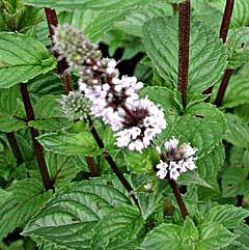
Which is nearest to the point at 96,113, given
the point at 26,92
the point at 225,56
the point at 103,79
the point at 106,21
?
the point at 103,79

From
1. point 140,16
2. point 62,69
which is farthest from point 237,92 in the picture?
point 62,69

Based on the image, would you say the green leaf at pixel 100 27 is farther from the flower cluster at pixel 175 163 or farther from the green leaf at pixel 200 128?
the flower cluster at pixel 175 163

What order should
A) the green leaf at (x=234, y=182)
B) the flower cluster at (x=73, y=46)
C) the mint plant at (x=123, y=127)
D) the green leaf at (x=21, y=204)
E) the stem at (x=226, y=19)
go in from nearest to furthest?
the flower cluster at (x=73, y=46) < the mint plant at (x=123, y=127) < the stem at (x=226, y=19) < the green leaf at (x=21, y=204) < the green leaf at (x=234, y=182)

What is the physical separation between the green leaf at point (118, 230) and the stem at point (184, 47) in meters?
0.31

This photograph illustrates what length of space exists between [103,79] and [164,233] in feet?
1.44

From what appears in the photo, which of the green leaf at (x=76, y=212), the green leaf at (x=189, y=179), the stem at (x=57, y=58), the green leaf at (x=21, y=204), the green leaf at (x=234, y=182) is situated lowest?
the green leaf at (x=21, y=204)

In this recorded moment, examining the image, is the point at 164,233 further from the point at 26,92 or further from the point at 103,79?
the point at 26,92

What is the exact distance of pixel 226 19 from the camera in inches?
64.9

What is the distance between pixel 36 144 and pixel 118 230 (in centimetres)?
54

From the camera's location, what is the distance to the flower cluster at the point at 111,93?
981 mm

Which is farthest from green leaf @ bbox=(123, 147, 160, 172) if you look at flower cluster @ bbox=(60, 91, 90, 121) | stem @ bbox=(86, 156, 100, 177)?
stem @ bbox=(86, 156, 100, 177)

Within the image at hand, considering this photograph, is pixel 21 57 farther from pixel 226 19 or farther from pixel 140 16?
pixel 140 16

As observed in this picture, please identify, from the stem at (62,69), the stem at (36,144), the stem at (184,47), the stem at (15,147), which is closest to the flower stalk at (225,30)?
the stem at (184,47)

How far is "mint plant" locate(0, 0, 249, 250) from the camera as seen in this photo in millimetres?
1091
